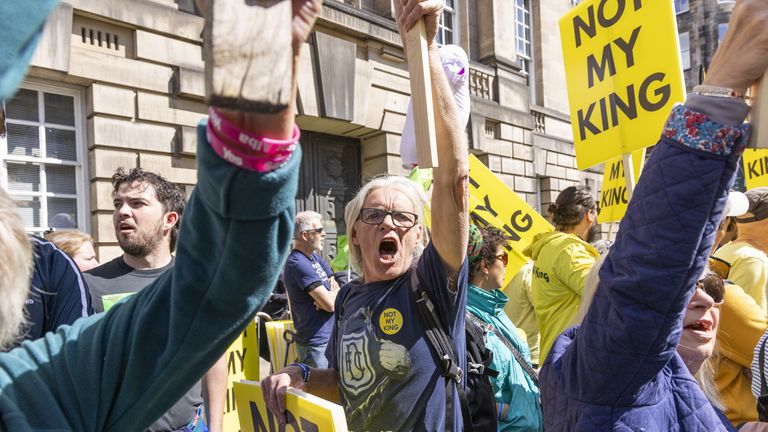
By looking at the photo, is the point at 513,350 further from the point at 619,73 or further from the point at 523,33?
the point at 523,33

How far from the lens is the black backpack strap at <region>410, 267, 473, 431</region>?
1.92m

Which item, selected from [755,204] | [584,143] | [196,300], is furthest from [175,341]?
[755,204]

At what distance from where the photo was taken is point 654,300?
3.78 feet

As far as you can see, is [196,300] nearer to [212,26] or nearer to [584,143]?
[212,26]

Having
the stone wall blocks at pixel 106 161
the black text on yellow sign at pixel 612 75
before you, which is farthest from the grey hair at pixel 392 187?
the stone wall blocks at pixel 106 161

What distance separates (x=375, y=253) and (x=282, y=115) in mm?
1510

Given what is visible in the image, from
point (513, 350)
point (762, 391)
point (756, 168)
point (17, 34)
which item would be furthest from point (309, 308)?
point (756, 168)

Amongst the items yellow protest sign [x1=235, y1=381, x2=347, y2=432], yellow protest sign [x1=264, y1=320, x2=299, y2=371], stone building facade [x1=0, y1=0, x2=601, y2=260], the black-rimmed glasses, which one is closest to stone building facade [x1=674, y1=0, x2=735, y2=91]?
stone building facade [x1=0, y1=0, x2=601, y2=260]

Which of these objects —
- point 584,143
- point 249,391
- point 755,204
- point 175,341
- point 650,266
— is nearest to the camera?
point 175,341

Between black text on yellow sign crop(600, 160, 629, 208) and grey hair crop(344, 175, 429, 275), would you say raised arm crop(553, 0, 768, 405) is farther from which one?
black text on yellow sign crop(600, 160, 629, 208)

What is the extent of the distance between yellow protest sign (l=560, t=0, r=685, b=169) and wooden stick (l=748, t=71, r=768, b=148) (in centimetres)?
178

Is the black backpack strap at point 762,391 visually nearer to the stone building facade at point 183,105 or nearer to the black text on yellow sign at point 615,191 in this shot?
the black text on yellow sign at point 615,191

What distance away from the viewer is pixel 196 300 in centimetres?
96

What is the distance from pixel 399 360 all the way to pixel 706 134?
124 centimetres
